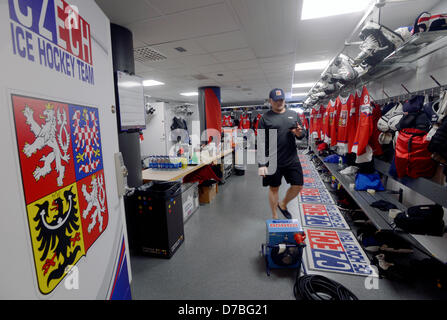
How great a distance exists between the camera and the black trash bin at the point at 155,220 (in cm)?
243

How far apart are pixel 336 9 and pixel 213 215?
334 centimetres

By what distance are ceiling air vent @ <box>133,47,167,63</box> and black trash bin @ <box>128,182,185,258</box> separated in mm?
2316

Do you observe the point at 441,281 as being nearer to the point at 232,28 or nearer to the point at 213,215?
the point at 213,215

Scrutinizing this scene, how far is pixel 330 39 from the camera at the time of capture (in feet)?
11.0

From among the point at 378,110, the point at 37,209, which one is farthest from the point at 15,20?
the point at 378,110

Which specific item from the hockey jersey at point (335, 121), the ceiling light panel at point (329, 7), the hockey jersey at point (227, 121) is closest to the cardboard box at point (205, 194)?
the hockey jersey at point (335, 121)

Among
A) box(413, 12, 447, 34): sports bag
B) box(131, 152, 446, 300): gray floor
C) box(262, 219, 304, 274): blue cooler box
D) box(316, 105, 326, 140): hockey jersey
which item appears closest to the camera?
box(413, 12, 447, 34): sports bag

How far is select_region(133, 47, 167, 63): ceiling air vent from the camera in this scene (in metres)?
3.43

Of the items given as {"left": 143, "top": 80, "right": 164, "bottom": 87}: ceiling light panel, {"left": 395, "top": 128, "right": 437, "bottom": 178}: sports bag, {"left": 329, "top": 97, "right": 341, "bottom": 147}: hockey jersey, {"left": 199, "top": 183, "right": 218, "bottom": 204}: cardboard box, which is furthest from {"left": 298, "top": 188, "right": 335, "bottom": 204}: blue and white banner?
{"left": 143, "top": 80, "right": 164, "bottom": 87}: ceiling light panel

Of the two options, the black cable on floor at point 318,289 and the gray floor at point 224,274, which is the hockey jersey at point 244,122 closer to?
the gray floor at point 224,274

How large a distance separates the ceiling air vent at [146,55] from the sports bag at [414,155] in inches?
143

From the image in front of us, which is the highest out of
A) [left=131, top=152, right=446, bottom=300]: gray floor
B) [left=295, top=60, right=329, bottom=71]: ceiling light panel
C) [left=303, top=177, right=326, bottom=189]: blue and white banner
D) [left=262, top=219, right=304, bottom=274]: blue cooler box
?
[left=295, top=60, right=329, bottom=71]: ceiling light panel

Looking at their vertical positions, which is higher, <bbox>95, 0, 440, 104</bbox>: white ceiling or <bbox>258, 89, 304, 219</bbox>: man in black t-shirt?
<bbox>95, 0, 440, 104</bbox>: white ceiling

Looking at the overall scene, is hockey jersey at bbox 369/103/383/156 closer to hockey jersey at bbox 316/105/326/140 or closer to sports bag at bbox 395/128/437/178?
sports bag at bbox 395/128/437/178
